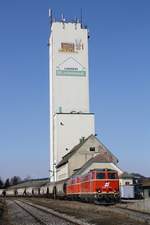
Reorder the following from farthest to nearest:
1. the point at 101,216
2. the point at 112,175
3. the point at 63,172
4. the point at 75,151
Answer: the point at 63,172
the point at 75,151
the point at 112,175
the point at 101,216

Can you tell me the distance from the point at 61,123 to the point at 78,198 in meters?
47.3

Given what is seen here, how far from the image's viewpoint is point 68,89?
105188 millimetres

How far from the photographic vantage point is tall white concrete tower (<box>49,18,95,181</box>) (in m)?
103

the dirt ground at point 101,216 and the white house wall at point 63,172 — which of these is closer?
the dirt ground at point 101,216

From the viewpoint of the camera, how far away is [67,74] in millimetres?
106375

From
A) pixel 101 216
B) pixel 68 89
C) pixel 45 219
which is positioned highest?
pixel 68 89

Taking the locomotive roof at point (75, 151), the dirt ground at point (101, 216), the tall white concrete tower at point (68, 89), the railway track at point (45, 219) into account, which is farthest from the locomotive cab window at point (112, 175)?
the tall white concrete tower at point (68, 89)

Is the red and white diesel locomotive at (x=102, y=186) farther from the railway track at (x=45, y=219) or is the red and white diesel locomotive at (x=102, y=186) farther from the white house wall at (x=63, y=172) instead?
the white house wall at (x=63, y=172)

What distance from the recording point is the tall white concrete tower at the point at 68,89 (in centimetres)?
10269

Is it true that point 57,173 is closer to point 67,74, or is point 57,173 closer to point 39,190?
→ point 39,190

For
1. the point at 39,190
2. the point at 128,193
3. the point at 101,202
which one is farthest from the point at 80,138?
the point at 101,202

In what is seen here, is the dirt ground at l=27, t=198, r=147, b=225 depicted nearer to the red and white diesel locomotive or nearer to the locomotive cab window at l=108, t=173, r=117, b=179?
the red and white diesel locomotive

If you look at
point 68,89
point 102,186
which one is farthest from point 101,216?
point 68,89

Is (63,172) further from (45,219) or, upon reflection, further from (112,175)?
(45,219)
